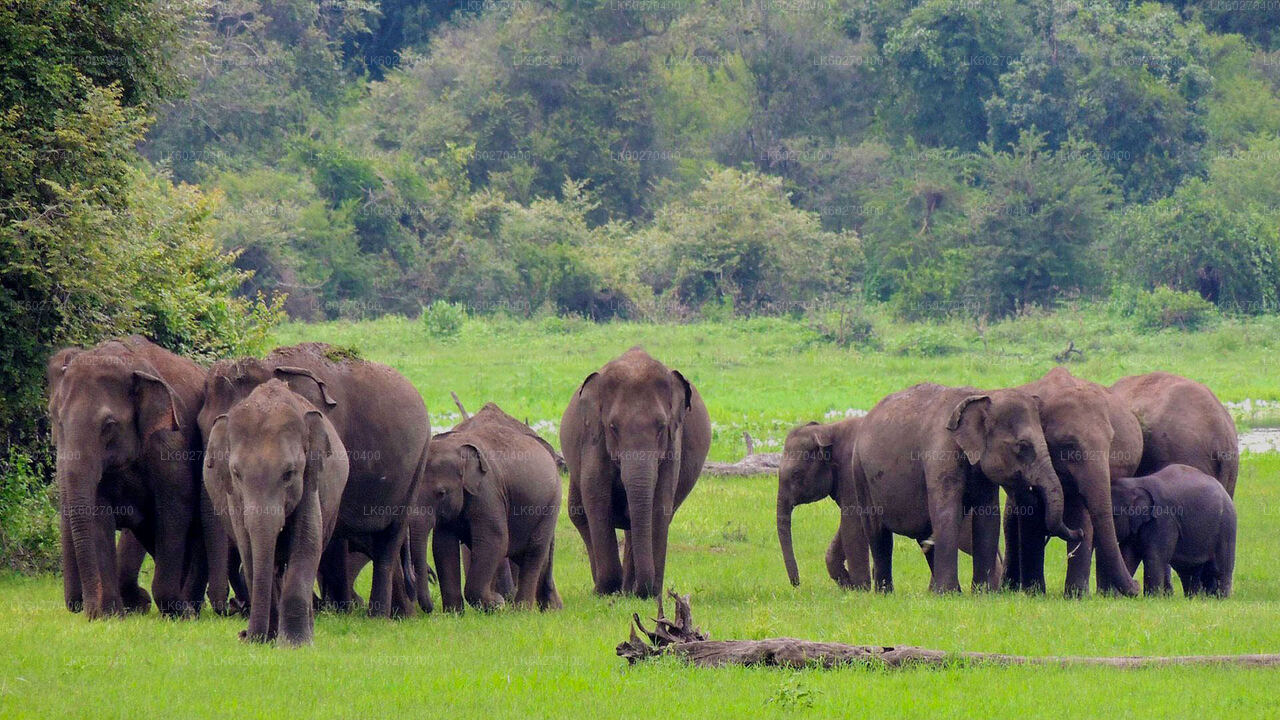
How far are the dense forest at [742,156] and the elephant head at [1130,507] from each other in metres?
26.8

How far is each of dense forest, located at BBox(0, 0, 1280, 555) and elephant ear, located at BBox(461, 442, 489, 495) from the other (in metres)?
25.3

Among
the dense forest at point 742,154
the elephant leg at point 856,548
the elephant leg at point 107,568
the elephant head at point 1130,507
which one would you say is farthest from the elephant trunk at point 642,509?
the dense forest at point 742,154

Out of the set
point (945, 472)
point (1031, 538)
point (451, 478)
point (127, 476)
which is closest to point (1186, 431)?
point (1031, 538)

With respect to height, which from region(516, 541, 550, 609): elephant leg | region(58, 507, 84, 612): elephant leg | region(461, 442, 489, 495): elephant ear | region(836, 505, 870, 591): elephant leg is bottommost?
region(836, 505, 870, 591): elephant leg

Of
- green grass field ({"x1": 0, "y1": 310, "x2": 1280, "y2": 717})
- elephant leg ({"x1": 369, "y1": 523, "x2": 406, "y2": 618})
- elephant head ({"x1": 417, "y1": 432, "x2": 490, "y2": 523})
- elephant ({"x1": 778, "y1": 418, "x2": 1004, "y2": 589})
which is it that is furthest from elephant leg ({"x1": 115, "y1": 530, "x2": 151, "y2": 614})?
elephant ({"x1": 778, "y1": 418, "x2": 1004, "y2": 589})

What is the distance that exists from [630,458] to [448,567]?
5.90ft

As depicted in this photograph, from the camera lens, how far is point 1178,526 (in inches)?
611

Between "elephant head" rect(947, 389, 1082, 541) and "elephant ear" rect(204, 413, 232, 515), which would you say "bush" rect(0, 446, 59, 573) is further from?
"elephant head" rect(947, 389, 1082, 541)

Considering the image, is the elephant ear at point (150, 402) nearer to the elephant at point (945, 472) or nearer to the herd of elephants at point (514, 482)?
the herd of elephants at point (514, 482)

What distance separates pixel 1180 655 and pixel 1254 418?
73.3ft

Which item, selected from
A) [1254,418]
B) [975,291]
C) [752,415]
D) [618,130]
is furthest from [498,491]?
[618,130]

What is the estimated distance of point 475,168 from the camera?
60.6 m

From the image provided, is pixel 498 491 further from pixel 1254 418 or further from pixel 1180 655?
pixel 1254 418

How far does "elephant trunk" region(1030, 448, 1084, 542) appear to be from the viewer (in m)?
15.0
